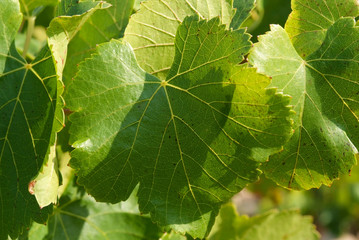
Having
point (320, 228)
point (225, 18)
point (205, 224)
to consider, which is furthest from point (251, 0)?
point (320, 228)

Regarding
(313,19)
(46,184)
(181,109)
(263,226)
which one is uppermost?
(313,19)

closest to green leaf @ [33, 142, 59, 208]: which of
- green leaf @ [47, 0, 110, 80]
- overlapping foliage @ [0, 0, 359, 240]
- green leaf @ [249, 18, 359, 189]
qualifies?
overlapping foliage @ [0, 0, 359, 240]

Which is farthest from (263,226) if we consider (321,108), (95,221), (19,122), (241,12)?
(19,122)

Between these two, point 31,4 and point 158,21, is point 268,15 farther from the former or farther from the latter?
point 31,4

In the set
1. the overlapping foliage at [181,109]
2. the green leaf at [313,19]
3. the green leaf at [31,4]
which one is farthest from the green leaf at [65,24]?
the green leaf at [313,19]

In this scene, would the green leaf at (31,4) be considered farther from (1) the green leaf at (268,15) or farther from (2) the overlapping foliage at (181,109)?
(1) the green leaf at (268,15)
